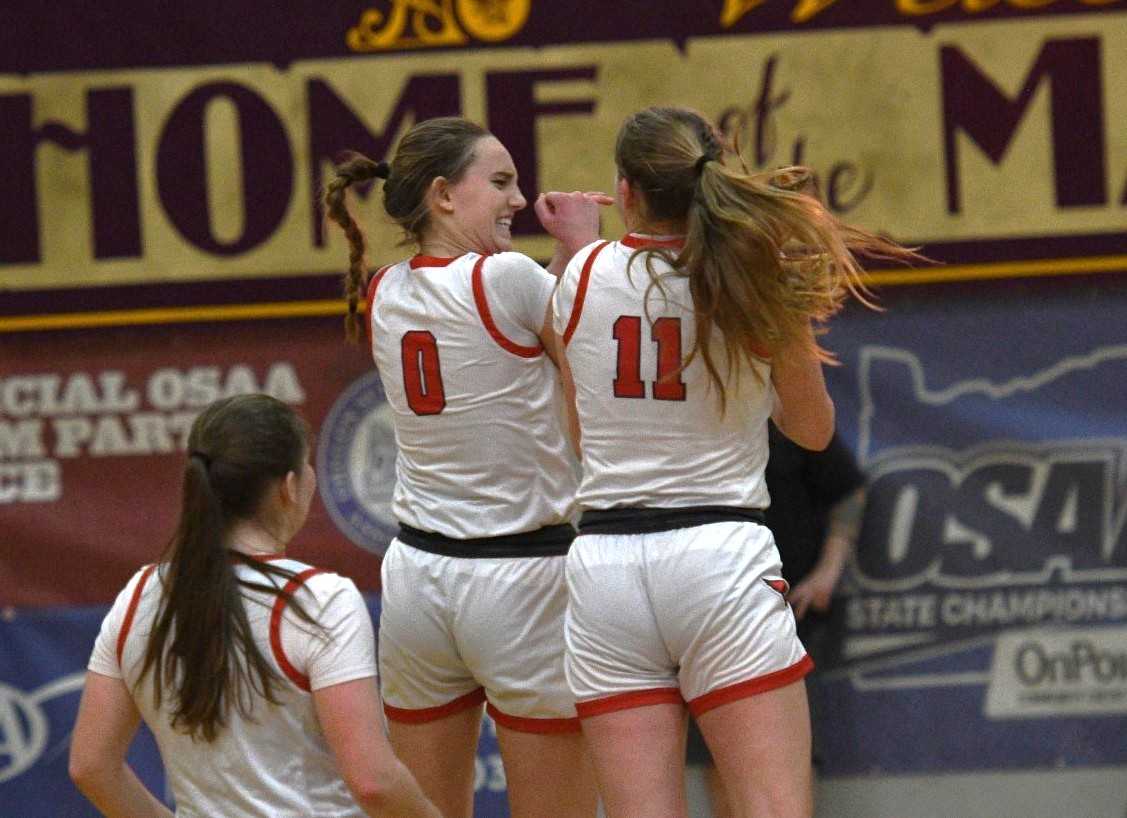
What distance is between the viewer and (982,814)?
5336mm

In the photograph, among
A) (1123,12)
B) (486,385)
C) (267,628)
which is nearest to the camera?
(267,628)

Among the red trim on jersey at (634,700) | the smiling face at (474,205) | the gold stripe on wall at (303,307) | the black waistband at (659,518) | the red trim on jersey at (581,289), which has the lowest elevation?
the red trim on jersey at (634,700)

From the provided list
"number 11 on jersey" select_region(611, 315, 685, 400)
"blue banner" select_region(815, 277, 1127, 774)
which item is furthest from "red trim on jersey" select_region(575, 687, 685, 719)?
"blue banner" select_region(815, 277, 1127, 774)

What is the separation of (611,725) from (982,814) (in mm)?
2698

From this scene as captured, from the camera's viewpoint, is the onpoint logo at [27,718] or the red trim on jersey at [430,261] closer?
the red trim on jersey at [430,261]

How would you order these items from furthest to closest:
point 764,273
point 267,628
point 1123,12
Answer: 1. point 1123,12
2. point 764,273
3. point 267,628

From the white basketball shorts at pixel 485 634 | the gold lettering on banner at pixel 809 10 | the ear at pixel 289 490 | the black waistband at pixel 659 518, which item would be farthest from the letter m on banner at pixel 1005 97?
the ear at pixel 289 490

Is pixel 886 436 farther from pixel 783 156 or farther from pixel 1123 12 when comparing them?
pixel 1123 12

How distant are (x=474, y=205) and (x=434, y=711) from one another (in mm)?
978

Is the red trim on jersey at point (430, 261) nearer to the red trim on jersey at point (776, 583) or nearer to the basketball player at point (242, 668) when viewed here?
the basketball player at point (242, 668)

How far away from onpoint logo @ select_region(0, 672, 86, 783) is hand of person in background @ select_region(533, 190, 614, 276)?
8.96 feet

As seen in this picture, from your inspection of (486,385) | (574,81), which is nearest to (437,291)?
(486,385)

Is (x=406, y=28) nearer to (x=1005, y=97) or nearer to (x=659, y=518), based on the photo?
(x=1005, y=97)

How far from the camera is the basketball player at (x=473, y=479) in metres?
3.38
